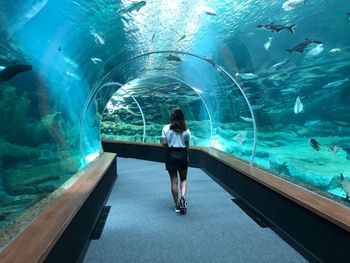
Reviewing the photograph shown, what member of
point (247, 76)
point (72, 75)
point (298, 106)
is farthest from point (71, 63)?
point (298, 106)

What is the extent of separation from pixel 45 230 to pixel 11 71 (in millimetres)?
1509

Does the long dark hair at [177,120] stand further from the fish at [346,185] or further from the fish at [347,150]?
the fish at [347,150]

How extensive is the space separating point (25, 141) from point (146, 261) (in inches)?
75.0

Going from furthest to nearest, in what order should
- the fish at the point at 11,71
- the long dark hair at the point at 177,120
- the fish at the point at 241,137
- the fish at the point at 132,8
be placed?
1. the fish at the point at 241,137
2. the fish at the point at 132,8
3. the long dark hair at the point at 177,120
4. the fish at the point at 11,71

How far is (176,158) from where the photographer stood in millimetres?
5621

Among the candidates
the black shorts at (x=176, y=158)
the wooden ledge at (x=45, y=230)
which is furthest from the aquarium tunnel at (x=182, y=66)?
the black shorts at (x=176, y=158)

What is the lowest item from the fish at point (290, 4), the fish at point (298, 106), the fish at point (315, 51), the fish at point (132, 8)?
the fish at point (298, 106)

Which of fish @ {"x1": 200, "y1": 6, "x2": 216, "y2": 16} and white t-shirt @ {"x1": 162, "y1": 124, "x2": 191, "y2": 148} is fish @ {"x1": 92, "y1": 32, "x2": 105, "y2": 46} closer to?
fish @ {"x1": 200, "y1": 6, "x2": 216, "y2": 16}

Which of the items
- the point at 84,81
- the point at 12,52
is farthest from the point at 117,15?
the point at 12,52

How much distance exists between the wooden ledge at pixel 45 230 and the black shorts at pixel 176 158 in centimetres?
134

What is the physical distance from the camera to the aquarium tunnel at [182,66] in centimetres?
380

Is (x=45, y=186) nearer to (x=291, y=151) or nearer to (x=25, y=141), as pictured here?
(x=25, y=141)

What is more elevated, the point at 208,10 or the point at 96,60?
the point at 208,10

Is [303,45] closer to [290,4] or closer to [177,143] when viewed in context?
[290,4]
